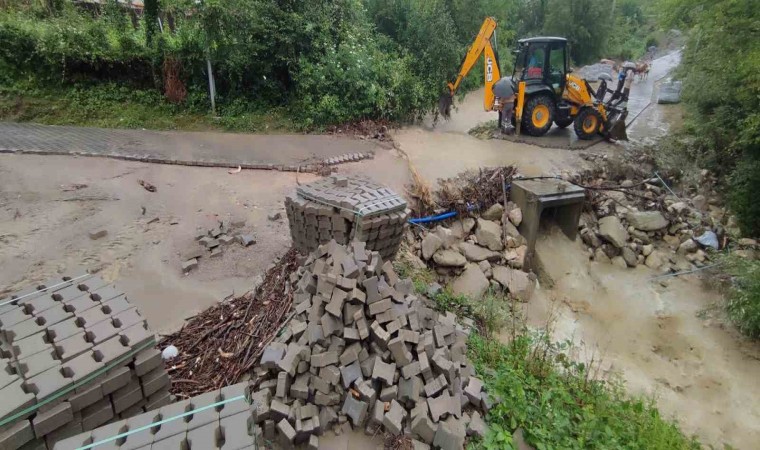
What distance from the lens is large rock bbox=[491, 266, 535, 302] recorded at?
742 centimetres

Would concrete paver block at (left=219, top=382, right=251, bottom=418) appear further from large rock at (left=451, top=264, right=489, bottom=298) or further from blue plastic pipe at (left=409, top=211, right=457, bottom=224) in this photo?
blue plastic pipe at (left=409, top=211, right=457, bottom=224)

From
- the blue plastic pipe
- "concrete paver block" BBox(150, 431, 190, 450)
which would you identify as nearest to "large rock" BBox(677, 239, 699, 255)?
the blue plastic pipe

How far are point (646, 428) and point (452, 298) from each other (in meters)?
2.58

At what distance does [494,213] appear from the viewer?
28.0ft

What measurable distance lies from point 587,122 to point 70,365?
39.5 feet

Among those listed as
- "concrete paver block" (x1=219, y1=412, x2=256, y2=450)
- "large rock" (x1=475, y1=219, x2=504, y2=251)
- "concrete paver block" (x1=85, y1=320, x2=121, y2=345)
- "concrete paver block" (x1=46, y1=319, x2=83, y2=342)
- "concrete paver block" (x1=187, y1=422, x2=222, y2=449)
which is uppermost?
"concrete paver block" (x1=46, y1=319, x2=83, y2=342)

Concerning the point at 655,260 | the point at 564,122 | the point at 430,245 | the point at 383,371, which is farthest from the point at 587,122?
the point at 383,371

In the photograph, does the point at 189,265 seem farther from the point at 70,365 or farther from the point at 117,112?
the point at 117,112

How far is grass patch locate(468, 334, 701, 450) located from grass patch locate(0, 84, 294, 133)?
824cm

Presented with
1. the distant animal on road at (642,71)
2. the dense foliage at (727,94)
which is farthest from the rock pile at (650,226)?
the distant animal on road at (642,71)

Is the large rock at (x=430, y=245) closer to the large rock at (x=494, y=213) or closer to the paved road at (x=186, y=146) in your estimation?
the large rock at (x=494, y=213)

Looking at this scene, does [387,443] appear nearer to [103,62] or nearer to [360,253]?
[360,253]

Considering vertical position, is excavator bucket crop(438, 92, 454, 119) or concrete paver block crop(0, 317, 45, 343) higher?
excavator bucket crop(438, 92, 454, 119)

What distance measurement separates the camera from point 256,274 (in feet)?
18.6
